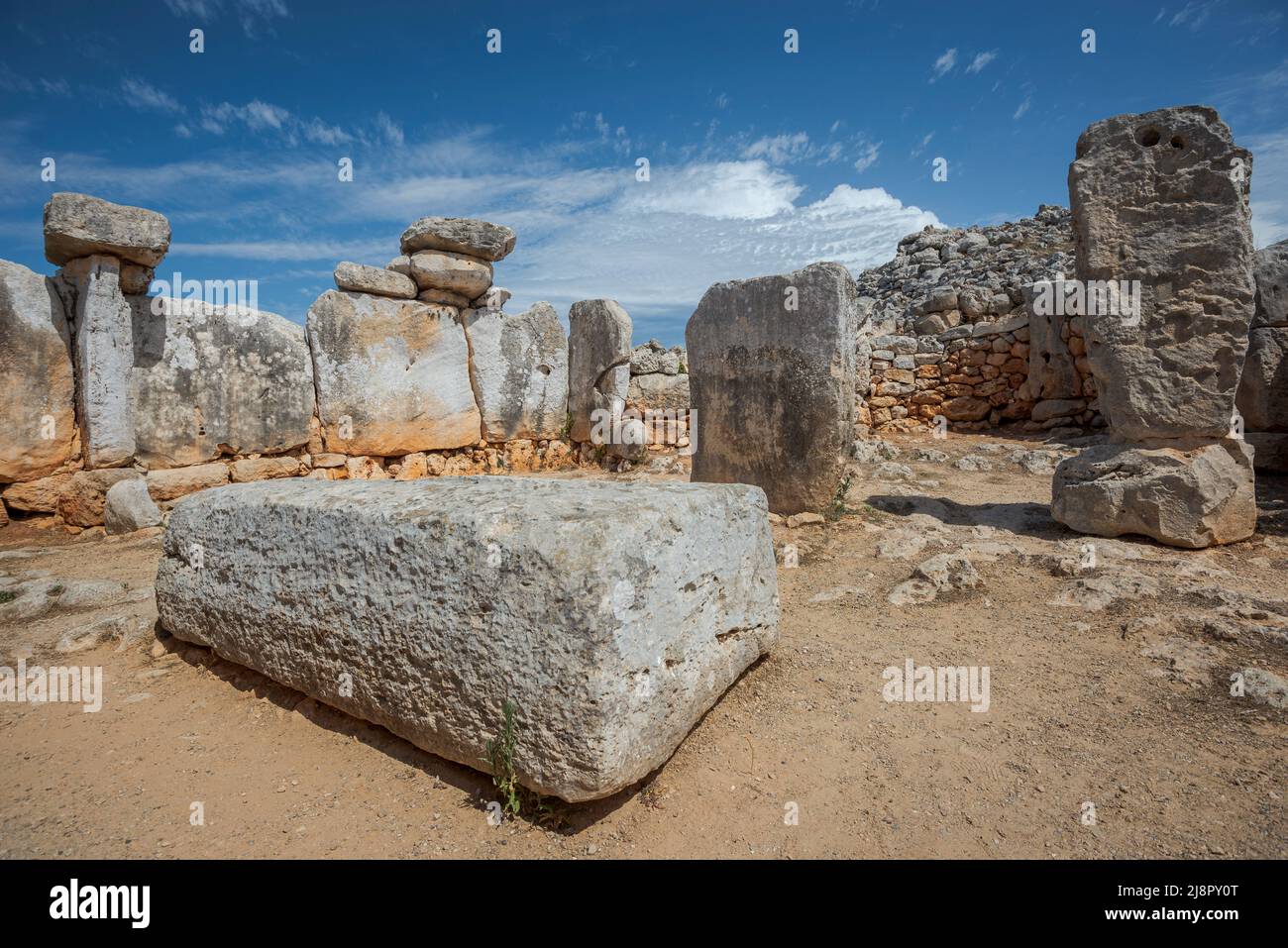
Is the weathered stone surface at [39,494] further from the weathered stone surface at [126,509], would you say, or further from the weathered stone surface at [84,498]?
the weathered stone surface at [126,509]

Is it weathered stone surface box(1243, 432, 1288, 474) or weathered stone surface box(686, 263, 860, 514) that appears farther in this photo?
weathered stone surface box(1243, 432, 1288, 474)

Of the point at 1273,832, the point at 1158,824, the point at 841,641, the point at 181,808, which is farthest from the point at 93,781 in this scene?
the point at 1273,832

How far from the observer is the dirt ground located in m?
1.81

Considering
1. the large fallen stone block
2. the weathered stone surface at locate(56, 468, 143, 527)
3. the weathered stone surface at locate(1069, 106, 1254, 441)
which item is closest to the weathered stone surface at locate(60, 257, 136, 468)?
the weathered stone surface at locate(56, 468, 143, 527)

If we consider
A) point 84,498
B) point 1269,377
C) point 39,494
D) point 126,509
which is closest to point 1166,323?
point 1269,377

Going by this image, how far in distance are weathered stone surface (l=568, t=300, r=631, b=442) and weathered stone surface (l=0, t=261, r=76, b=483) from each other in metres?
5.12

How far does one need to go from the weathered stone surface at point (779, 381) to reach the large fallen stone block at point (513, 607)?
2.23 meters

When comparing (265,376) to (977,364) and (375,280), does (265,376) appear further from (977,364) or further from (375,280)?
(977,364)

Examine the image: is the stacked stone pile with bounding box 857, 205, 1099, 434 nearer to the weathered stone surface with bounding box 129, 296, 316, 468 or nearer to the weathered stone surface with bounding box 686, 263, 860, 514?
the weathered stone surface with bounding box 686, 263, 860, 514

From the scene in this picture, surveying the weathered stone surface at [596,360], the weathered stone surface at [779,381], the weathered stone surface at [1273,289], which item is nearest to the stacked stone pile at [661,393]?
the weathered stone surface at [596,360]

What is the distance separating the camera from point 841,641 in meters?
3.02

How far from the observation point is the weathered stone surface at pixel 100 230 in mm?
4859
